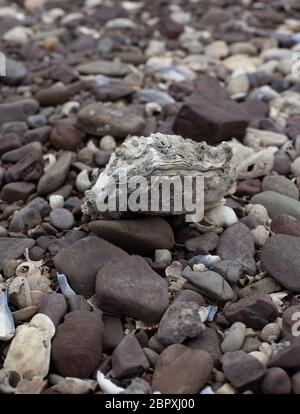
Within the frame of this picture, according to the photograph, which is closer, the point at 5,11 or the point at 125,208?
the point at 125,208

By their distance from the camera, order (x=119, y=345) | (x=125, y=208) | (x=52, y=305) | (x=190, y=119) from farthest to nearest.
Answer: (x=190, y=119)
(x=125, y=208)
(x=52, y=305)
(x=119, y=345)

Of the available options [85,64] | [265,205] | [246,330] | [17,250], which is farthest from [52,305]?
[85,64]

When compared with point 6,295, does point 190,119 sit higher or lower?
higher

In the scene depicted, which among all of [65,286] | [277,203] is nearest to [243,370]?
[65,286]

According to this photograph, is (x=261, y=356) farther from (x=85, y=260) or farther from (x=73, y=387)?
(x=85, y=260)

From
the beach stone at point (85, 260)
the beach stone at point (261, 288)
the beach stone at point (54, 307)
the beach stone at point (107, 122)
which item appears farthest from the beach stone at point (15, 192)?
the beach stone at point (261, 288)

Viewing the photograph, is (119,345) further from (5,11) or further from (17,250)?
(5,11)

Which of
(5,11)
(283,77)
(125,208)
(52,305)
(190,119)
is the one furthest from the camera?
(5,11)
